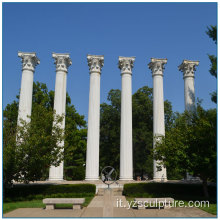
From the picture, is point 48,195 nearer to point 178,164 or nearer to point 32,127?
point 32,127

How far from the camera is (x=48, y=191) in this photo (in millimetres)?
35656

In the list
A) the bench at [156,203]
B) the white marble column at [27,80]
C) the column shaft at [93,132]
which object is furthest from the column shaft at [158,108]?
the white marble column at [27,80]

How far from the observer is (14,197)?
112 feet

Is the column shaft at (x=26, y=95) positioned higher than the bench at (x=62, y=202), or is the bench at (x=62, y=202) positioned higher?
the column shaft at (x=26, y=95)

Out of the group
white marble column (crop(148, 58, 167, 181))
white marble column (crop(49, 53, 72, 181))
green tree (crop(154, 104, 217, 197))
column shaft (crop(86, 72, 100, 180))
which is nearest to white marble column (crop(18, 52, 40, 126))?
white marble column (crop(49, 53, 72, 181))

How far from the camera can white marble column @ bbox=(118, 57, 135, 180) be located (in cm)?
4438

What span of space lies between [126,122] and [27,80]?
18.7 meters

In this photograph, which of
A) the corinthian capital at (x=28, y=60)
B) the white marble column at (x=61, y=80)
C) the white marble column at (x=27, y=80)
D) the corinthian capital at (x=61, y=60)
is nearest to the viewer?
the white marble column at (x=27, y=80)

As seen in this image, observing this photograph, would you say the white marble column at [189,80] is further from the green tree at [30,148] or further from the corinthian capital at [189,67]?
the green tree at [30,148]

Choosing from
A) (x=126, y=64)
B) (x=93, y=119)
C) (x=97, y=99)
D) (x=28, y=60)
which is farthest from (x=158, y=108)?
(x=28, y=60)

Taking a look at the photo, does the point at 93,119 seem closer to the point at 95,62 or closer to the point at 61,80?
the point at 61,80

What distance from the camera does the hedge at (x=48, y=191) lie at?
34.2m

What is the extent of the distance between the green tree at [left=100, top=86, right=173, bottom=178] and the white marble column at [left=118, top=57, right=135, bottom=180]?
23537 mm

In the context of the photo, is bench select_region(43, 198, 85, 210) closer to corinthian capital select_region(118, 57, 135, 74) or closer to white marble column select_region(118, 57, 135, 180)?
white marble column select_region(118, 57, 135, 180)
